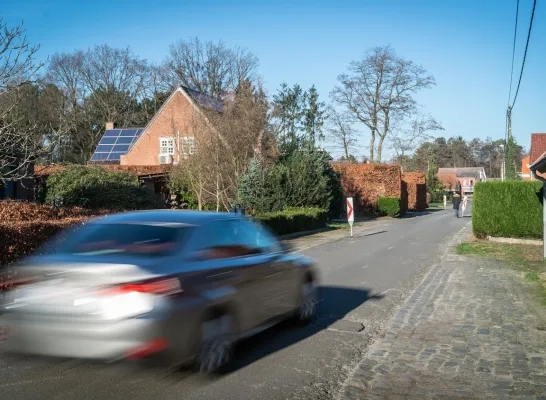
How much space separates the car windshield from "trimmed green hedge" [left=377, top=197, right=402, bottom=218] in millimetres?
34735

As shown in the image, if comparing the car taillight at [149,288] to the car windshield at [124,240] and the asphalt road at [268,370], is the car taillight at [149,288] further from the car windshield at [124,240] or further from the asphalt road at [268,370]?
the asphalt road at [268,370]

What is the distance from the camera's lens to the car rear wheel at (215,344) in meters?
5.22

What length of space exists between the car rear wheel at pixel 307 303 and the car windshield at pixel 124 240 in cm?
251

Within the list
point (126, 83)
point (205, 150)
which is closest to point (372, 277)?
point (205, 150)

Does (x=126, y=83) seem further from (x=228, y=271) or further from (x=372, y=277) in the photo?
(x=228, y=271)

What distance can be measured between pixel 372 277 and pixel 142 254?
319 inches

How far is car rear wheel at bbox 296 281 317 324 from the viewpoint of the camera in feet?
24.4

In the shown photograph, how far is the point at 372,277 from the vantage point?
40.4 ft

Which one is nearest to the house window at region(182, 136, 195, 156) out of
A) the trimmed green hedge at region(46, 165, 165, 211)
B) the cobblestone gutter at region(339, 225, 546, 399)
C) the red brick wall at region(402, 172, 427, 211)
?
the trimmed green hedge at region(46, 165, 165, 211)

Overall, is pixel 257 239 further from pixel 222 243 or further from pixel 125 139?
pixel 125 139

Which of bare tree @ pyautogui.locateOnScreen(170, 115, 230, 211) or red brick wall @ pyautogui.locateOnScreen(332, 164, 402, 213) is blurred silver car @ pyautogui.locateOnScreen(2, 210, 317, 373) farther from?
red brick wall @ pyautogui.locateOnScreen(332, 164, 402, 213)

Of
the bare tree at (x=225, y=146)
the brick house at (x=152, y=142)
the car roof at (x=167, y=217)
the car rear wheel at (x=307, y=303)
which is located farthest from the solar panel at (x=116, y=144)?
the car roof at (x=167, y=217)

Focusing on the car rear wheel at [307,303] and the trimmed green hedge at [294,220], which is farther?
the trimmed green hedge at [294,220]

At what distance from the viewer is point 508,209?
1995 cm
